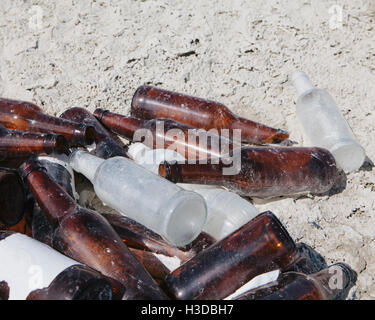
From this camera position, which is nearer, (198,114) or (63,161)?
(63,161)

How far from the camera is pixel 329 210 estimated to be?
1.66m

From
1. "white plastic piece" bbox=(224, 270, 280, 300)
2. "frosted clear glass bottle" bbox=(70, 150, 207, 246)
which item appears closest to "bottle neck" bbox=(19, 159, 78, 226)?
"frosted clear glass bottle" bbox=(70, 150, 207, 246)

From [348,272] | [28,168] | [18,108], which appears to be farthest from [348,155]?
[18,108]

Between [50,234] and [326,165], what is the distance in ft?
3.01

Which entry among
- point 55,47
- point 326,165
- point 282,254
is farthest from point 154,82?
point 282,254

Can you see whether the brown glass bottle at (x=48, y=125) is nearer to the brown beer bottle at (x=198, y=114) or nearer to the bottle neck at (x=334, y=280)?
the brown beer bottle at (x=198, y=114)

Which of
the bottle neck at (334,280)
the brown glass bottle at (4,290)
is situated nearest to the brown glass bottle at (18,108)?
the brown glass bottle at (4,290)

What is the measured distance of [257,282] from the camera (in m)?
1.20

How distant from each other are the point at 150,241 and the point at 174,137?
451mm

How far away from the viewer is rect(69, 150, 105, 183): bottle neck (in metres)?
1.47

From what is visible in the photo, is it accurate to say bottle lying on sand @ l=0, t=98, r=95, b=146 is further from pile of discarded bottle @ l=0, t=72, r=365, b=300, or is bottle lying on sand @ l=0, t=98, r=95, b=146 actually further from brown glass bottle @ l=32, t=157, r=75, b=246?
brown glass bottle @ l=32, t=157, r=75, b=246

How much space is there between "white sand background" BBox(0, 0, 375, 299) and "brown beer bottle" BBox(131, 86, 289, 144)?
0.49ft

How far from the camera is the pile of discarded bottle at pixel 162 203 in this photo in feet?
3.83

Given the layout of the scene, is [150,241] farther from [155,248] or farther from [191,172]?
[191,172]
